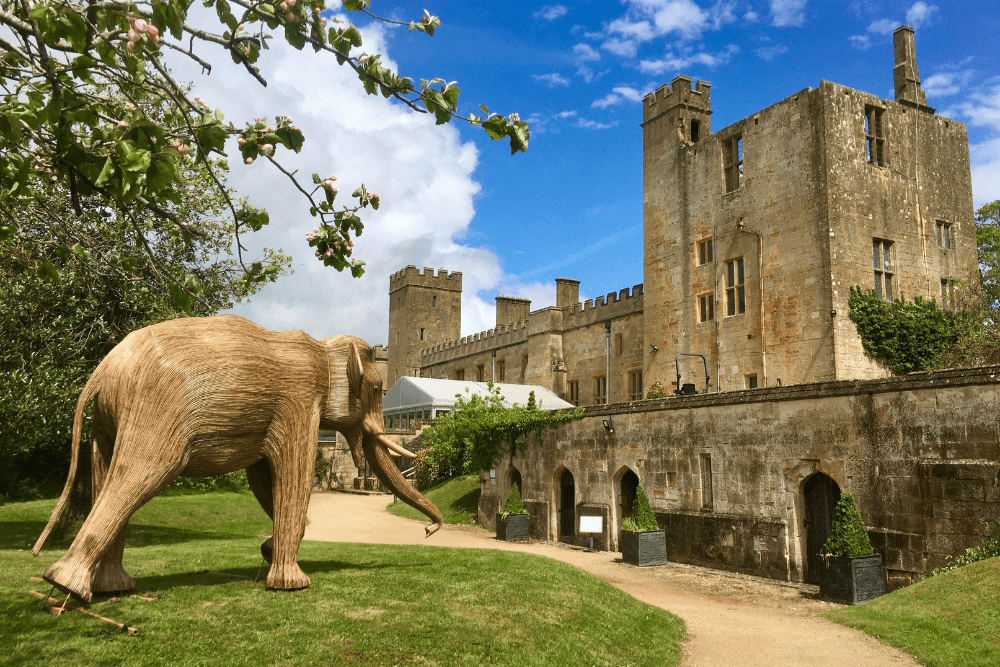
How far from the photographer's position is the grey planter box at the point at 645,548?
16.3 m

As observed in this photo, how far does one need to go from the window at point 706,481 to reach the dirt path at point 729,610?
4.73 feet

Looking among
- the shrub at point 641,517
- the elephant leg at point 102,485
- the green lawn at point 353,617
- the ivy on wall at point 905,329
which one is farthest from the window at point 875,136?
the elephant leg at point 102,485

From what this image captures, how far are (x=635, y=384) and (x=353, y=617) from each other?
28418mm

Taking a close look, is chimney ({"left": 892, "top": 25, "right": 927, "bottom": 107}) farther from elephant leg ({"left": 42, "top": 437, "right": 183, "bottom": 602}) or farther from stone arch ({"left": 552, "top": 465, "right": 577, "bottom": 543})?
elephant leg ({"left": 42, "top": 437, "right": 183, "bottom": 602})

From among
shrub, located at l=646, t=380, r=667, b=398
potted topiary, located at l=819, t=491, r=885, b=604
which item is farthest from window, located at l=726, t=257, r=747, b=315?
potted topiary, located at l=819, t=491, r=885, b=604

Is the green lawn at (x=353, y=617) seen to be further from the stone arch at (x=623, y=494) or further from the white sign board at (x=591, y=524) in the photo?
the stone arch at (x=623, y=494)

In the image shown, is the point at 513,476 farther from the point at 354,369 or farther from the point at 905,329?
the point at 354,369

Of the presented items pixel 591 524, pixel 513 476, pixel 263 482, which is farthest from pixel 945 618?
pixel 513 476

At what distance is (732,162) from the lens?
26.6 meters

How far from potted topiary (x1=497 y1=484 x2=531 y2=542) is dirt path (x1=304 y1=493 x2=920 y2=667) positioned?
0.44m

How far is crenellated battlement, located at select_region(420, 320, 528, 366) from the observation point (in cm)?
4359

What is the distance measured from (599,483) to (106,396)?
14.7 metres

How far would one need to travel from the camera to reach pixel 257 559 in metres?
10.5

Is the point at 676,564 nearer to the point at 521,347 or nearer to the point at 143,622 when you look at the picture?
the point at 143,622
